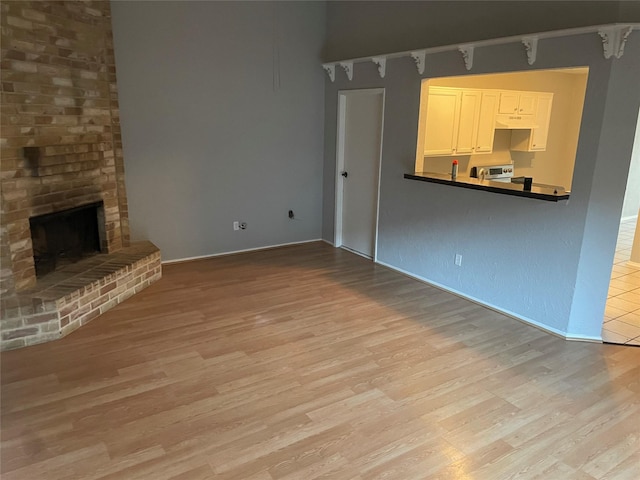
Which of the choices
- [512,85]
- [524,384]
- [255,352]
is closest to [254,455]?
[255,352]

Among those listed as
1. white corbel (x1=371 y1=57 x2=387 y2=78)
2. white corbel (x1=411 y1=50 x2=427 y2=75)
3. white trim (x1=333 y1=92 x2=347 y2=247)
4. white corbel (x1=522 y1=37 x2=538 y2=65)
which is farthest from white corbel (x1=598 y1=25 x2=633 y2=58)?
white trim (x1=333 y1=92 x2=347 y2=247)

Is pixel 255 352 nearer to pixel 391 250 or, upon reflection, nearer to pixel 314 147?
pixel 391 250

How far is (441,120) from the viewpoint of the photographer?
4.96m

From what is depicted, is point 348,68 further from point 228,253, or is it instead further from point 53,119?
point 53,119

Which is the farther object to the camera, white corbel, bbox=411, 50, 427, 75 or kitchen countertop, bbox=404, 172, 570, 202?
white corbel, bbox=411, 50, 427, 75

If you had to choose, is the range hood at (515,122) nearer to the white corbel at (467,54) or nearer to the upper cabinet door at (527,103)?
the upper cabinet door at (527,103)

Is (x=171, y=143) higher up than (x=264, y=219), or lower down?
higher up

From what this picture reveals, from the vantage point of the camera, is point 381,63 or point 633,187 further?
point 633,187

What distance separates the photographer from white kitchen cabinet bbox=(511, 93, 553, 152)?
19.2 ft

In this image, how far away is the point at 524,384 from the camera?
2.94 metres

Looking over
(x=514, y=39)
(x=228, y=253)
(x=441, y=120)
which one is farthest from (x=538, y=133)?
(x=228, y=253)

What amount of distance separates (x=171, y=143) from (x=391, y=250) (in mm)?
2638

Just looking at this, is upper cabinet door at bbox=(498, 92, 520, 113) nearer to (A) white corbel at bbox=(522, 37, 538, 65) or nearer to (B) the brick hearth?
(A) white corbel at bbox=(522, 37, 538, 65)

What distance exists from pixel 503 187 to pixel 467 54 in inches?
46.5
